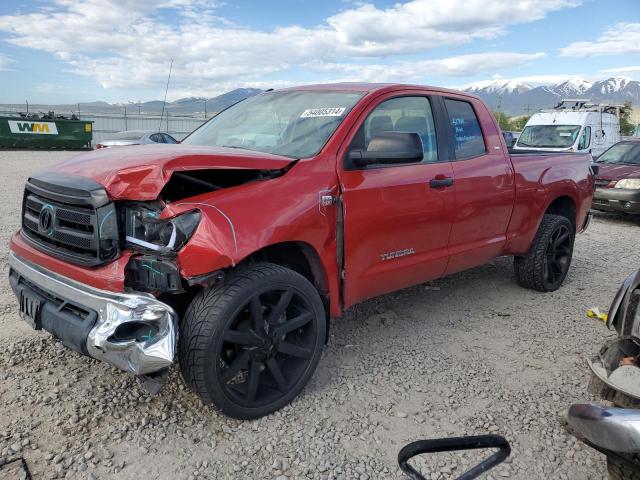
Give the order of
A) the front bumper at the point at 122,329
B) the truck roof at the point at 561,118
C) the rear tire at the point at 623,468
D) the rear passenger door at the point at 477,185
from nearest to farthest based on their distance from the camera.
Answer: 1. the rear tire at the point at 623,468
2. the front bumper at the point at 122,329
3. the rear passenger door at the point at 477,185
4. the truck roof at the point at 561,118

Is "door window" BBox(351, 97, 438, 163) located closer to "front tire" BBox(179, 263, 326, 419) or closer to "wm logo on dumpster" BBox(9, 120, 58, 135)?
"front tire" BBox(179, 263, 326, 419)

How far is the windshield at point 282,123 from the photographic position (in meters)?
3.38

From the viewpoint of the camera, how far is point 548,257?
209 inches

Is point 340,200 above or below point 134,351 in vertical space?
above

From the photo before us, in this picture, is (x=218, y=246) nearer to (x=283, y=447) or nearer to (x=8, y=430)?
(x=283, y=447)

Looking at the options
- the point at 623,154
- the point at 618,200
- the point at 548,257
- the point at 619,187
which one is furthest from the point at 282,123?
the point at 623,154

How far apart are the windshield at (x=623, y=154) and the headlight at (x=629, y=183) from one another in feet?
3.73

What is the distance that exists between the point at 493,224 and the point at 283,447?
2.65 metres

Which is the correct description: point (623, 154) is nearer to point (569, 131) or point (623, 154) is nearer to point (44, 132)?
point (569, 131)

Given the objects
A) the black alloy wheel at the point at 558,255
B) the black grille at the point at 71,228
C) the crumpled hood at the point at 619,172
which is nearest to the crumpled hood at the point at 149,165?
the black grille at the point at 71,228

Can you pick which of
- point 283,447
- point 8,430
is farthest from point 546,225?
point 8,430

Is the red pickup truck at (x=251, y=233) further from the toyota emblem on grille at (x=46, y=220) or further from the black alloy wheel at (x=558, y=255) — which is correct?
the black alloy wheel at (x=558, y=255)

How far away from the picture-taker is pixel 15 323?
3.97 m

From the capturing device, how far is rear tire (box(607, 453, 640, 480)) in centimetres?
199
